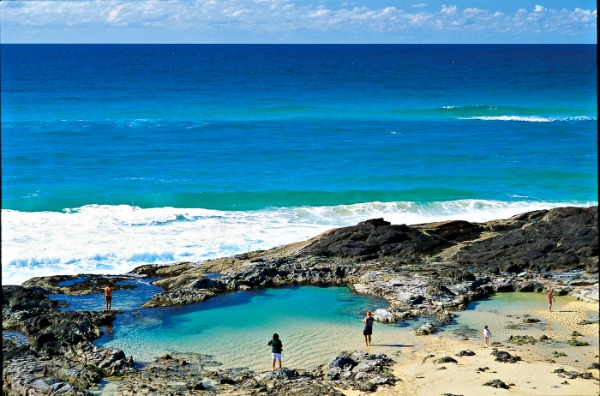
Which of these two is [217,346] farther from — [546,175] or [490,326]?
[546,175]

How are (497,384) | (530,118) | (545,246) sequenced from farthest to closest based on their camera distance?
(530,118)
(545,246)
(497,384)

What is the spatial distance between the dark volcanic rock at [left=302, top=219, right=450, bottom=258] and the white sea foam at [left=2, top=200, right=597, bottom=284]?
351cm

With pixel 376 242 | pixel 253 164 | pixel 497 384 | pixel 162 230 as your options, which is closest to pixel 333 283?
pixel 376 242

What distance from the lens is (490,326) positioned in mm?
18047

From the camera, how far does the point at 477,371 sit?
15039 mm

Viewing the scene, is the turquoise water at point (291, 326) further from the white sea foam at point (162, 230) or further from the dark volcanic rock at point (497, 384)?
the white sea foam at point (162, 230)

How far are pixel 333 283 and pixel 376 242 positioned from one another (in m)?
2.97

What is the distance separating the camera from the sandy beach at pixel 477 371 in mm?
14094

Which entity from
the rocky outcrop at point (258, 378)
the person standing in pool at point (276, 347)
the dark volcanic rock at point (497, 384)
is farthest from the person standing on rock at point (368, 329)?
the dark volcanic rock at point (497, 384)

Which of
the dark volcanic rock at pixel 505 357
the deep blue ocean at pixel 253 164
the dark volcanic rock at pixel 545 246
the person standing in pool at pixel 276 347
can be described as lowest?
the dark volcanic rock at pixel 505 357

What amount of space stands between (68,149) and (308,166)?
585 inches

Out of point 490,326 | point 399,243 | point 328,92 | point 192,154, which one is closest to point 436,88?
point 328,92

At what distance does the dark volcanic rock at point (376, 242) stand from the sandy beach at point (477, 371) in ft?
21.8

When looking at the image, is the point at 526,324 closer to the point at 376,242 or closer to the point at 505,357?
the point at 505,357
